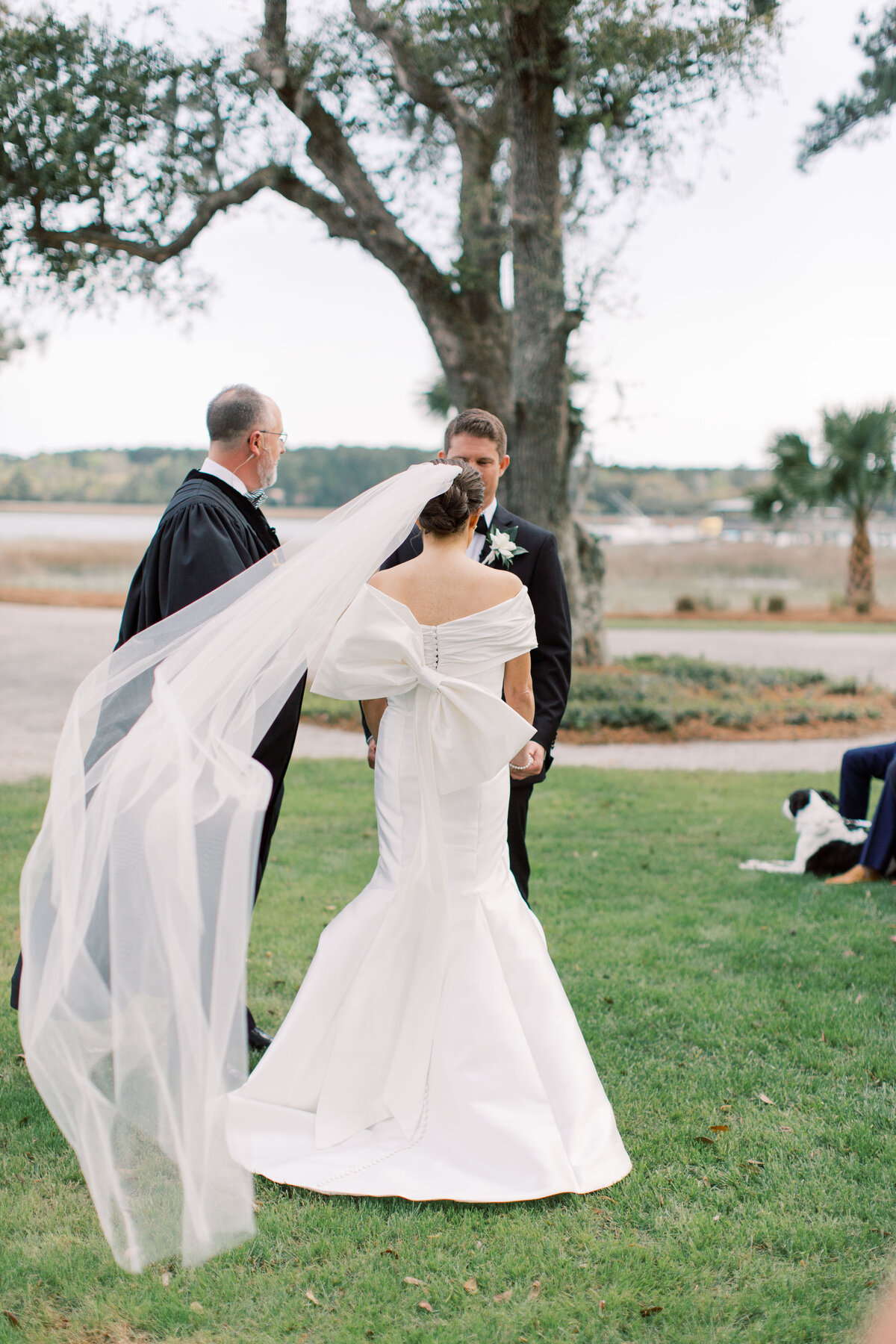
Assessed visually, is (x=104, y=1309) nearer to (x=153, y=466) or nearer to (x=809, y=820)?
(x=809, y=820)

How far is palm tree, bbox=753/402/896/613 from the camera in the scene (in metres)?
25.8

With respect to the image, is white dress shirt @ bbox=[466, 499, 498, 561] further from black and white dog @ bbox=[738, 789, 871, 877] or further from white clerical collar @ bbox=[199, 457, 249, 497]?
black and white dog @ bbox=[738, 789, 871, 877]

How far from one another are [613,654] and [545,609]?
15971 mm

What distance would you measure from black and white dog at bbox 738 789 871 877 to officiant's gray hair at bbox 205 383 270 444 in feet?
15.0

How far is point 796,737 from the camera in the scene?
504 inches

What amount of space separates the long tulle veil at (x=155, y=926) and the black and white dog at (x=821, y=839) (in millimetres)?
4643

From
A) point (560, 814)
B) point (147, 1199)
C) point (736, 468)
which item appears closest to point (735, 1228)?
point (147, 1199)

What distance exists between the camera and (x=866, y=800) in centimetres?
704

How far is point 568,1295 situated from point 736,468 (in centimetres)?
7368

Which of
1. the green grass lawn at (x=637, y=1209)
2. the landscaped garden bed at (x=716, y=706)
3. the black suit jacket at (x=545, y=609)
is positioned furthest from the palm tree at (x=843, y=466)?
the black suit jacket at (x=545, y=609)

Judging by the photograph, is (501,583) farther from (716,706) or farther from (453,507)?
(716,706)

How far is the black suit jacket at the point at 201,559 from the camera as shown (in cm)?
374

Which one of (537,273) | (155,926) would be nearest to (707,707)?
(537,273)

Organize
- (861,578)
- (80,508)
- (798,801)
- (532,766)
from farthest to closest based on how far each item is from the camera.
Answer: (80,508), (861,578), (798,801), (532,766)
